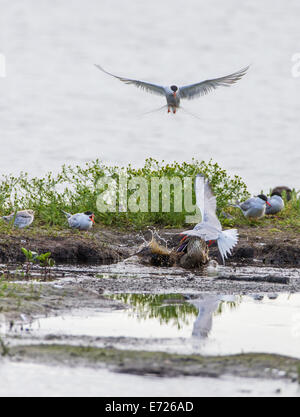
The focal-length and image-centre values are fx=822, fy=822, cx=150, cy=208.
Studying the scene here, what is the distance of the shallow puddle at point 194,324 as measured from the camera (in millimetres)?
5809

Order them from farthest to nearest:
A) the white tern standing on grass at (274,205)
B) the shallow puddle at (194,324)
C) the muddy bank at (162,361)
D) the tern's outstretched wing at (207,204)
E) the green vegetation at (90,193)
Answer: the white tern standing on grass at (274,205)
the green vegetation at (90,193)
the tern's outstretched wing at (207,204)
the shallow puddle at (194,324)
the muddy bank at (162,361)

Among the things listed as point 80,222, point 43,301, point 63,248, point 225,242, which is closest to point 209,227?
point 225,242

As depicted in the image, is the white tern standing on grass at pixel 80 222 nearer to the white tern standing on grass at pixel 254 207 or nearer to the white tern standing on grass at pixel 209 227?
the white tern standing on grass at pixel 209 227

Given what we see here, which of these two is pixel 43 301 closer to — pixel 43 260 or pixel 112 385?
pixel 43 260

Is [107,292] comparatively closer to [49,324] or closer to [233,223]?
[49,324]

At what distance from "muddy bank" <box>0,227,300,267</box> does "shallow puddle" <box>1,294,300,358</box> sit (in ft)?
10.5

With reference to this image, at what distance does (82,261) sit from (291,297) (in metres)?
3.78

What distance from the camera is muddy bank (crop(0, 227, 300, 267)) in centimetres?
1098

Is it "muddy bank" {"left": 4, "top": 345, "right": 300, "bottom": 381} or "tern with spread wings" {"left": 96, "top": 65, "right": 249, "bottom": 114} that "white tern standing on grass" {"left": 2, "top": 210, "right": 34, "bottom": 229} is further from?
"muddy bank" {"left": 4, "top": 345, "right": 300, "bottom": 381}

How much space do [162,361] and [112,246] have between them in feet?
22.7

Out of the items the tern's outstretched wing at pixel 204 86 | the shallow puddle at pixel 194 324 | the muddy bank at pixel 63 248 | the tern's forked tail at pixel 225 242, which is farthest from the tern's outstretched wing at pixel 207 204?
the shallow puddle at pixel 194 324

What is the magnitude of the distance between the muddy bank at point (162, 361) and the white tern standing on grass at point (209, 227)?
5181 millimetres

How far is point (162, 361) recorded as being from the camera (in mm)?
5199

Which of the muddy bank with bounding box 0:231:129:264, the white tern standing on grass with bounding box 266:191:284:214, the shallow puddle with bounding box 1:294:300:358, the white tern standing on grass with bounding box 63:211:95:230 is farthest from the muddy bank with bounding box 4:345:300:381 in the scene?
the white tern standing on grass with bounding box 266:191:284:214
